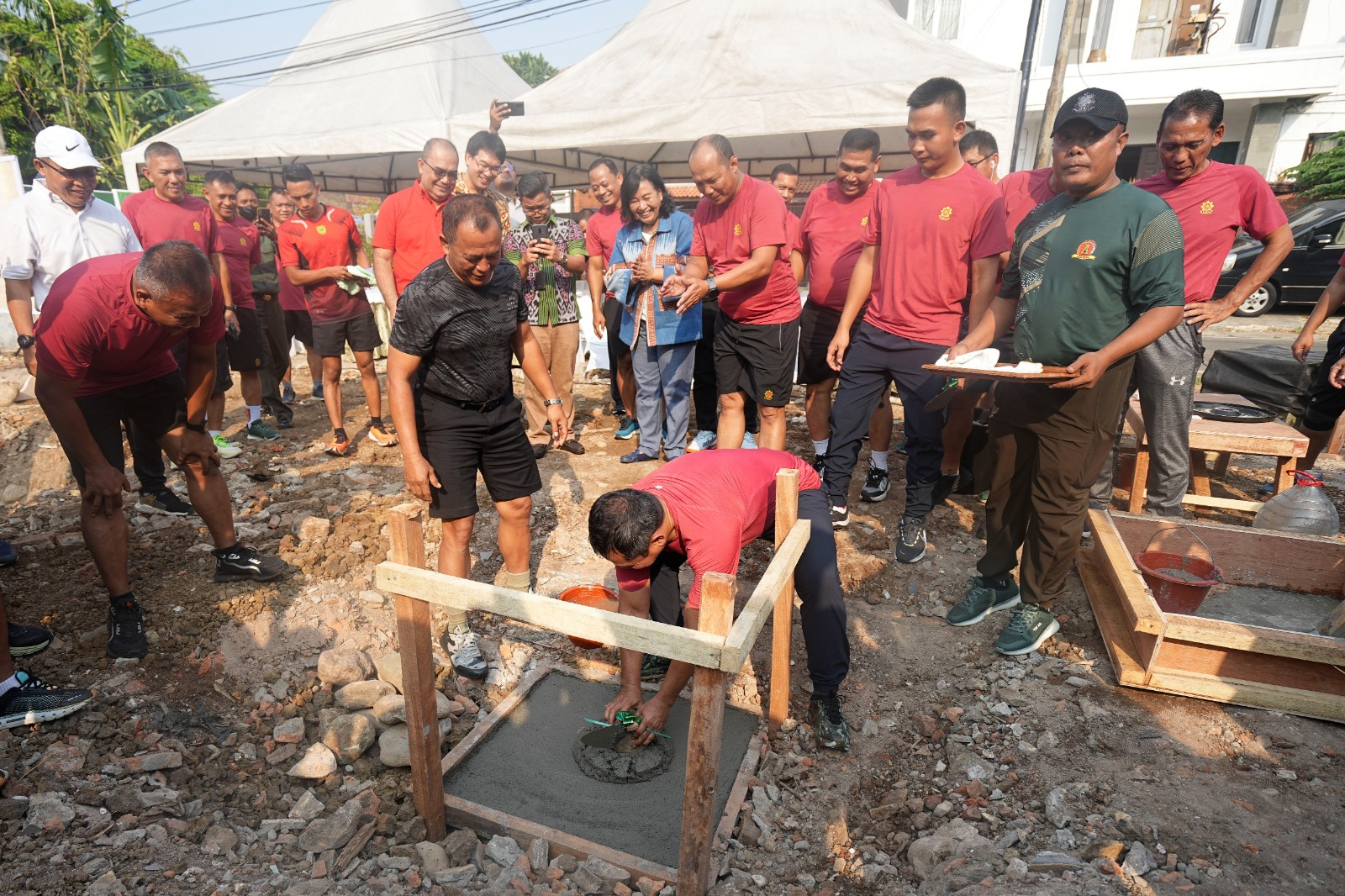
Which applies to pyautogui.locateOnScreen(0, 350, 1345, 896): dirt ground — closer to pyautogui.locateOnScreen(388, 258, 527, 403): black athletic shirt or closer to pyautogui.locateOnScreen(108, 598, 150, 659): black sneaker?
pyautogui.locateOnScreen(108, 598, 150, 659): black sneaker

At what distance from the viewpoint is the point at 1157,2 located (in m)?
15.6

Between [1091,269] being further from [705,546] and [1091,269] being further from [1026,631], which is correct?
[705,546]

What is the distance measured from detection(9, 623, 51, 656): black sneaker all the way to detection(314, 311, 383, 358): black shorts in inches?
107

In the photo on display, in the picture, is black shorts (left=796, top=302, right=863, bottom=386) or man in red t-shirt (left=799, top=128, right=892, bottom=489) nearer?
man in red t-shirt (left=799, top=128, right=892, bottom=489)

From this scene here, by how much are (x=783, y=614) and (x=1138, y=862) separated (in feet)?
4.05

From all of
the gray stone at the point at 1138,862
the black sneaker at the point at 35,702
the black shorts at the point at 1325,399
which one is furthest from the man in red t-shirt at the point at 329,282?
the black shorts at the point at 1325,399

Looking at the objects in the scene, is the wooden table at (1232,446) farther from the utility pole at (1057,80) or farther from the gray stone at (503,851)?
the utility pole at (1057,80)

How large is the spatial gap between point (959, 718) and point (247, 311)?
18.1 feet

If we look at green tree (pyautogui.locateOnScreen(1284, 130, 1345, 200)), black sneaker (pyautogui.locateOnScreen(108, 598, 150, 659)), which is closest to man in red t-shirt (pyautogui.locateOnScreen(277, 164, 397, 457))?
black sneaker (pyautogui.locateOnScreen(108, 598, 150, 659))

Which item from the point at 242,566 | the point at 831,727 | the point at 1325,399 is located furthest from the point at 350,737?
the point at 1325,399

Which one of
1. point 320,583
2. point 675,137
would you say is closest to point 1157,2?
point 675,137

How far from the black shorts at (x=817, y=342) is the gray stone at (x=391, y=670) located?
9.54ft

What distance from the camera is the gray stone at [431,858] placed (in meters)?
2.23

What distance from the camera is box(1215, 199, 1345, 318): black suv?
1030 cm
